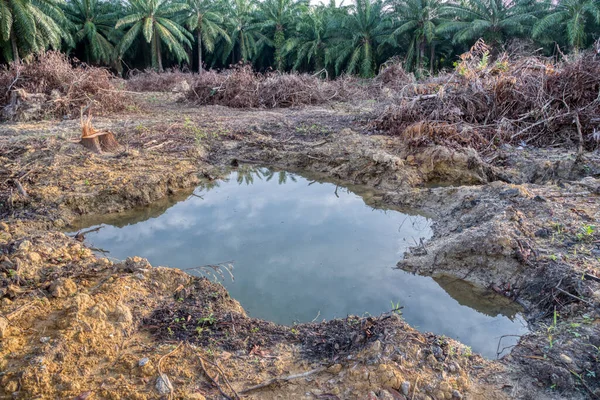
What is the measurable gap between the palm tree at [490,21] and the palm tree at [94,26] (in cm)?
1967

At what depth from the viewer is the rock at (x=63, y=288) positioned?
315 centimetres

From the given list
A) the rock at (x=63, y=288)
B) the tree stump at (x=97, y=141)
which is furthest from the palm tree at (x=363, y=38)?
the rock at (x=63, y=288)

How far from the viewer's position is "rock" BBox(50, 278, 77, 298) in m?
3.15

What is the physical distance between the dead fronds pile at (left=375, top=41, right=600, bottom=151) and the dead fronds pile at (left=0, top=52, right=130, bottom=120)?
24.3 feet

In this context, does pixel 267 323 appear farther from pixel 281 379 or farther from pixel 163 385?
pixel 163 385

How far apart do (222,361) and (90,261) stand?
71.4 inches

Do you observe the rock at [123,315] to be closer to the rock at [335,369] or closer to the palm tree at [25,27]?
the rock at [335,369]

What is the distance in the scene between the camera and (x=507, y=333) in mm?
3428

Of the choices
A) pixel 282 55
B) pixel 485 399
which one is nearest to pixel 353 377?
pixel 485 399

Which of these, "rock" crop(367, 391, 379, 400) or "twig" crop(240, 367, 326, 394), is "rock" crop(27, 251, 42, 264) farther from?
"rock" crop(367, 391, 379, 400)

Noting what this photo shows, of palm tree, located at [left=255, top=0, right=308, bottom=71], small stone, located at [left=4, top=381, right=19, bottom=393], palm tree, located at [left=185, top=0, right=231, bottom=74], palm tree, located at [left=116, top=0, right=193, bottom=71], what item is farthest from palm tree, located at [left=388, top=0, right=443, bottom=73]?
small stone, located at [left=4, top=381, right=19, bottom=393]

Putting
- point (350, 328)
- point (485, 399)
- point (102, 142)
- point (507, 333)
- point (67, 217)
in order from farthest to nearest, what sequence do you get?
point (102, 142) < point (67, 217) < point (507, 333) < point (350, 328) < point (485, 399)

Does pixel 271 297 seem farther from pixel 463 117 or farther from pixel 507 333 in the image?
pixel 463 117

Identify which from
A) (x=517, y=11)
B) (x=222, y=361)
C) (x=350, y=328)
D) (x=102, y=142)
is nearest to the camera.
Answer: (x=222, y=361)
